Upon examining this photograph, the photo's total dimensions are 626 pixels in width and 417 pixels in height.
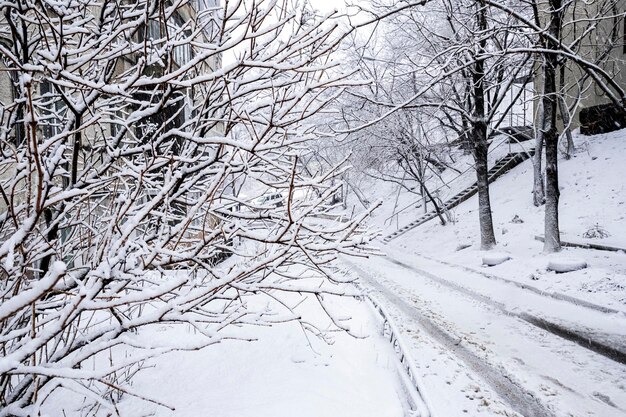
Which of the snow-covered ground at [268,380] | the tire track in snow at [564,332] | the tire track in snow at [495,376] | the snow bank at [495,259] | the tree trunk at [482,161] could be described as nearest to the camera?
the snow-covered ground at [268,380]

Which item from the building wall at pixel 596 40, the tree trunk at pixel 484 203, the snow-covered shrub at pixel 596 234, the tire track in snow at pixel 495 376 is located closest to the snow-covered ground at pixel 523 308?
the tire track in snow at pixel 495 376

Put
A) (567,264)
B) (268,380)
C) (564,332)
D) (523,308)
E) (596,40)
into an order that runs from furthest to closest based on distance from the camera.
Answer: (567,264), (523,308), (596,40), (564,332), (268,380)

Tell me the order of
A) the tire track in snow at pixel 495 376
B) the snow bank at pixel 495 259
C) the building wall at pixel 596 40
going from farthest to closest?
the snow bank at pixel 495 259
the building wall at pixel 596 40
the tire track in snow at pixel 495 376

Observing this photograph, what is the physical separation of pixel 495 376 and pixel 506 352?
1.15 m

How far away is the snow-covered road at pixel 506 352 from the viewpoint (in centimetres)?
515

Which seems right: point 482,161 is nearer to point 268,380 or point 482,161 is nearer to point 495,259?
point 495,259

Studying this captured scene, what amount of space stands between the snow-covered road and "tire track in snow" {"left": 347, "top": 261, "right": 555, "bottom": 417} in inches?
0.5

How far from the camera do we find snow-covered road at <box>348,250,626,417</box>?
5.15 meters

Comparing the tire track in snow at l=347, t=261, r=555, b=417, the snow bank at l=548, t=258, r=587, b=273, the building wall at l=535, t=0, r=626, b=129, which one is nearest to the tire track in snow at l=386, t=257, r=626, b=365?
the tire track in snow at l=347, t=261, r=555, b=417

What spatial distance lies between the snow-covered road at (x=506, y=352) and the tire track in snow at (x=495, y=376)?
1cm

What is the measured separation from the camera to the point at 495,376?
234 inches

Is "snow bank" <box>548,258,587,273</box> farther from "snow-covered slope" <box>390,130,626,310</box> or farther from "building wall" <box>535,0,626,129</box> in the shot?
"building wall" <box>535,0,626,129</box>

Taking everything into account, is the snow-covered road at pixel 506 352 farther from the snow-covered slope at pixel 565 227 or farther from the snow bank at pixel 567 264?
the snow bank at pixel 567 264

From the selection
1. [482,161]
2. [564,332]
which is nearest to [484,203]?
[482,161]
